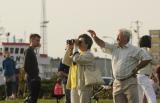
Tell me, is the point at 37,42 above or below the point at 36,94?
above

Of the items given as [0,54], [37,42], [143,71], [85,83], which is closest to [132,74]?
[85,83]

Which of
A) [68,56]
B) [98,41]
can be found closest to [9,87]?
[68,56]

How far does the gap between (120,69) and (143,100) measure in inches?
119

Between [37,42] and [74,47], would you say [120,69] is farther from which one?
[37,42]

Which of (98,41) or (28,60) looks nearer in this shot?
(98,41)

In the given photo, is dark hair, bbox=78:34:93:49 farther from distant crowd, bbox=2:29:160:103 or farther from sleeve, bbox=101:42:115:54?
sleeve, bbox=101:42:115:54

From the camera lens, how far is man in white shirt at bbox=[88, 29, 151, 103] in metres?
11.4

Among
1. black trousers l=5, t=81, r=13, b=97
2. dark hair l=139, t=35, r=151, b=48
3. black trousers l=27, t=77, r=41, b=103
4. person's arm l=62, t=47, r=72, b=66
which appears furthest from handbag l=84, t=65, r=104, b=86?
black trousers l=5, t=81, r=13, b=97

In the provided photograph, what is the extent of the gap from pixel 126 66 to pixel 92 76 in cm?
122

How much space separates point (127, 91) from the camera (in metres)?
11.4

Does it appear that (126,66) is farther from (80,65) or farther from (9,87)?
(9,87)

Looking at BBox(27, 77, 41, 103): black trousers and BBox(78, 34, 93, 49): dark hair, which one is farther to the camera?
BBox(27, 77, 41, 103): black trousers

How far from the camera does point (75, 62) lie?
12758 mm

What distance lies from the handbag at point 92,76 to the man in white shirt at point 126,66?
89cm
